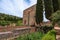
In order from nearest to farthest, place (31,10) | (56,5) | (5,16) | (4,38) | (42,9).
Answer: (4,38), (56,5), (42,9), (31,10), (5,16)

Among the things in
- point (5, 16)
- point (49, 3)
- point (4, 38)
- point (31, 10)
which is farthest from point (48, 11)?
point (5, 16)

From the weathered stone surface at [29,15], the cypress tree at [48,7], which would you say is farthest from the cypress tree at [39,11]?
the weathered stone surface at [29,15]

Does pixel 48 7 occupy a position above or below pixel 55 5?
below

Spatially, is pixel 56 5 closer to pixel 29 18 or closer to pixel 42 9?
pixel 42 9

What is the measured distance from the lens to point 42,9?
15.0 m

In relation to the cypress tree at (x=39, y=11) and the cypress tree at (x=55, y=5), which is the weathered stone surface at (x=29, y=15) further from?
the cypress tree at (x=55, y=5)

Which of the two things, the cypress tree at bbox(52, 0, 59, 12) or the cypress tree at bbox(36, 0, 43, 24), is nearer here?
the cypress tree at bbox(52, 0, 59, 12)

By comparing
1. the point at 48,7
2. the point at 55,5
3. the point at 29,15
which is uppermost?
the point at 55,5

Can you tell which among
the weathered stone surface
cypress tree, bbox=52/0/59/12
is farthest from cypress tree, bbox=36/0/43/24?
the weathered stone surface

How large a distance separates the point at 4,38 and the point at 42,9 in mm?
7977

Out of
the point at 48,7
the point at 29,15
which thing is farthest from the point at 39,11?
the point at 29,15

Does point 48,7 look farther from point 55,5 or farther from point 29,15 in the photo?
point 29,15

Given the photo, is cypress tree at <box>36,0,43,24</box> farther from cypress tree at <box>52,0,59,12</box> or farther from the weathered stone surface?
the weathered stone surface

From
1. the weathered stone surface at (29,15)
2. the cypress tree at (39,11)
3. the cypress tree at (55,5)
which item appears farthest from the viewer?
the weathered stone surface at (29,15)
